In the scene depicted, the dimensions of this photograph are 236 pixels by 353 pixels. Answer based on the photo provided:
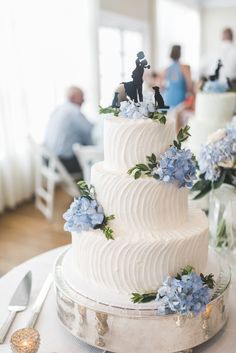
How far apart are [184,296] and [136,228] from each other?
21 cm

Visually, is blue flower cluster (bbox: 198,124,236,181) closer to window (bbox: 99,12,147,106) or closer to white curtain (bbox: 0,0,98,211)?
white curtain (bbox: 0,0,98,211)

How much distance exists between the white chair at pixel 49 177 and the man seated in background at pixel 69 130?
0.27 feet

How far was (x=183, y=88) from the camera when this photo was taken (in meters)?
3.26

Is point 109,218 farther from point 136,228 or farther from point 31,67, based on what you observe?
point 31,67

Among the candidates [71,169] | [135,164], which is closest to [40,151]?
[71,169]

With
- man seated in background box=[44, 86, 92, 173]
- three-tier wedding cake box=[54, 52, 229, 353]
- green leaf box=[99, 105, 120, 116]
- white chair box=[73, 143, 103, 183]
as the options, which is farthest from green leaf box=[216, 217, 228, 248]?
man seated in background box=[44, 86, 92, 173]

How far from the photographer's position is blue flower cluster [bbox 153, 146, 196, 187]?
1098 millimetres

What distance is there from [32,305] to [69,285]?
21cm

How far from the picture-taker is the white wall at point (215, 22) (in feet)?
29.6

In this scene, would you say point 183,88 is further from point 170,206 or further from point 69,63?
point 170,206

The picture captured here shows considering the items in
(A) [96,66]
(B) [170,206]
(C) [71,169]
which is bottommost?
(C) [71,169]

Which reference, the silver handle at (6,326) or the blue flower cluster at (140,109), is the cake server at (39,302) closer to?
the silver handle at (6,326)

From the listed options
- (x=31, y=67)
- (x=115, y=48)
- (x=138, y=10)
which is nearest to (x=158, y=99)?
(x=31, y=67)

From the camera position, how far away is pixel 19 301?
4.34ft
